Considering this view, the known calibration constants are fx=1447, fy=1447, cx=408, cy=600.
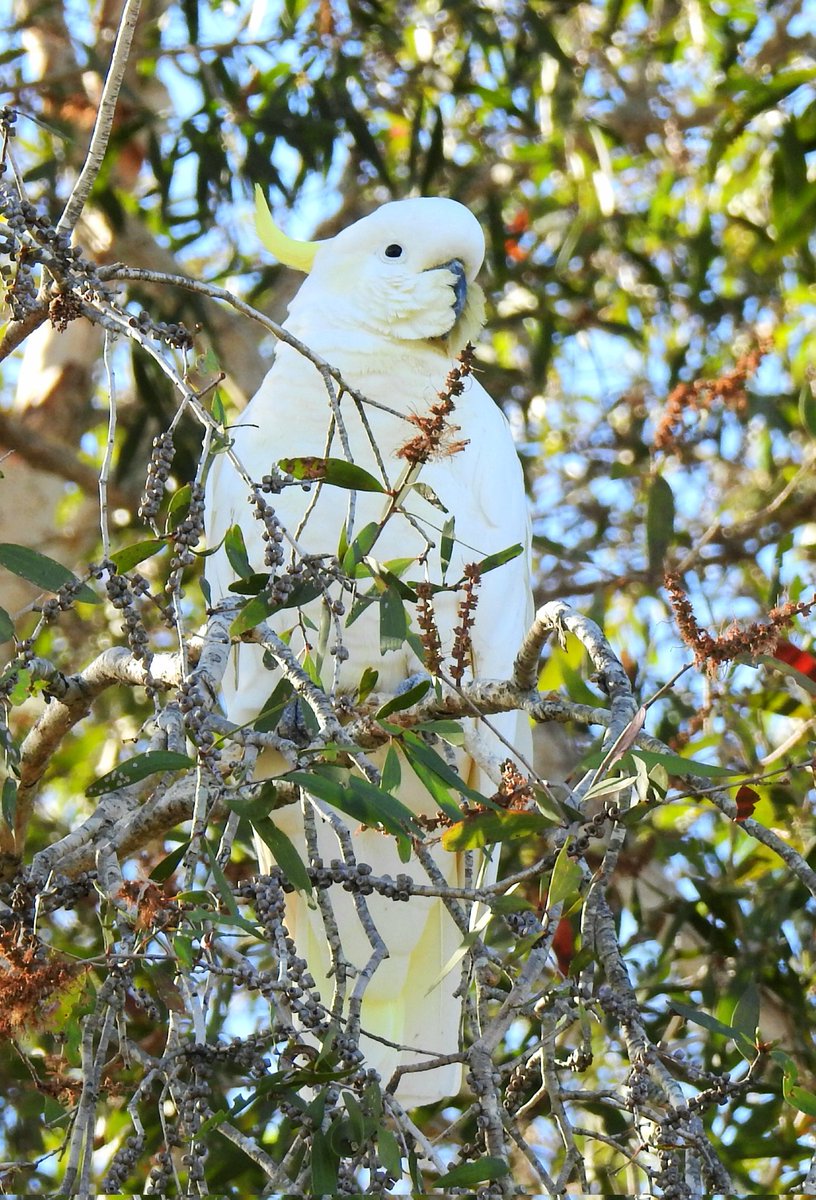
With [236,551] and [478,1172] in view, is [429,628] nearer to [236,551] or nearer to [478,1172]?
[236,551]

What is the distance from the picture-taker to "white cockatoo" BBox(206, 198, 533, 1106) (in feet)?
6.84

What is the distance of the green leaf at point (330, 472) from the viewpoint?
120 centimetres

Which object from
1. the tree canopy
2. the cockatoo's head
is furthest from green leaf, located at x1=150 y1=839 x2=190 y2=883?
the cockatoo's head

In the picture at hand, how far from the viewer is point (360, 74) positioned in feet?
11.0

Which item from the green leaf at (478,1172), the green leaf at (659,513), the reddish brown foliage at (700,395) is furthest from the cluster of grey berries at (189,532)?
the green leaf at (659,513)

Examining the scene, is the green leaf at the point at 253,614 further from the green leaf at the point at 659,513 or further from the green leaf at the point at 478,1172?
the green leaf at the point at 659,513

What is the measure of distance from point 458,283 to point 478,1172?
158 cm

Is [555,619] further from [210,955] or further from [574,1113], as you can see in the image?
[574,1113]

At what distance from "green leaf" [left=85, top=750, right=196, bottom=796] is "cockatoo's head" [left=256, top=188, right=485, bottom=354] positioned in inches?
51.2

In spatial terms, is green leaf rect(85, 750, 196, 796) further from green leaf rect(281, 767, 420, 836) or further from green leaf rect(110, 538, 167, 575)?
green leaf rect(110, 538, 167, 575)

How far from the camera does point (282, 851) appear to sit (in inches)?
42.0

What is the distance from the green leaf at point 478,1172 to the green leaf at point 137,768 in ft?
1.10

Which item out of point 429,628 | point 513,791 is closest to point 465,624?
point 429,628

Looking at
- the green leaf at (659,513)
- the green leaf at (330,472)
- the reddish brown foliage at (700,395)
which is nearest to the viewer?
the green leaf at (330,472)
